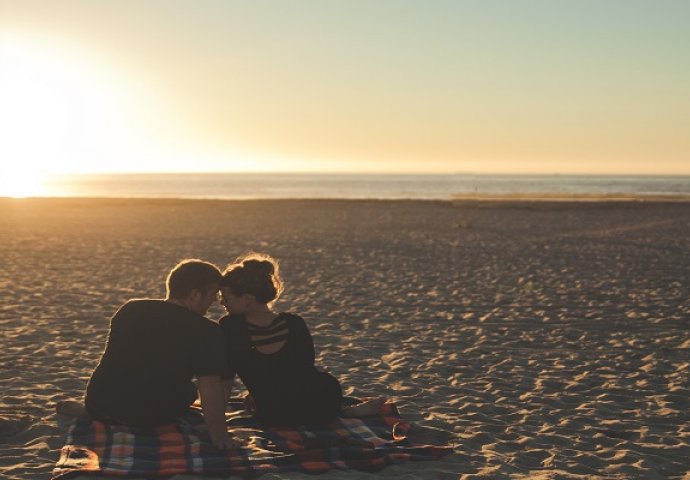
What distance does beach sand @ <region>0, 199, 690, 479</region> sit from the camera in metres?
6.01

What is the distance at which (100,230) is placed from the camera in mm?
28312

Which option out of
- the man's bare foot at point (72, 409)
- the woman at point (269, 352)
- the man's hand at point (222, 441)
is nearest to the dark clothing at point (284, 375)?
the woman at point (269, 352)

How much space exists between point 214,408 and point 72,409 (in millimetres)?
1466

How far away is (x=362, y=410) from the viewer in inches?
249

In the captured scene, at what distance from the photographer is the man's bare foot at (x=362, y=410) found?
6.32 m

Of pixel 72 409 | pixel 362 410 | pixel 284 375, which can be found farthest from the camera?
pixel 362 410

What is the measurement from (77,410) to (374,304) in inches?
284

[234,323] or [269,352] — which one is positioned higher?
[234,323]

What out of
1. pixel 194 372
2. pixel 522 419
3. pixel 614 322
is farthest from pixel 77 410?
pixel 614 322

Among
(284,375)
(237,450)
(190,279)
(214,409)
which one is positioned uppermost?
(190,279)

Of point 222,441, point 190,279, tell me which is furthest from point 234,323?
point 222,441

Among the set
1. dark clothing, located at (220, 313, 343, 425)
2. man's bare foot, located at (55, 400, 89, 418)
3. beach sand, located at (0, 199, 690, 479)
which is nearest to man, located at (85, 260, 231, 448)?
dark clothing, located at (220, 313, 343, 425)

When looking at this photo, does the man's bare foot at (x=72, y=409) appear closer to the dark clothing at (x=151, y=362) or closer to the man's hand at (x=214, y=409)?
the dark clothing at (x=151, y=362)

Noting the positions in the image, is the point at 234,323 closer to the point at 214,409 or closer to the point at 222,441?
the point at 214,409
